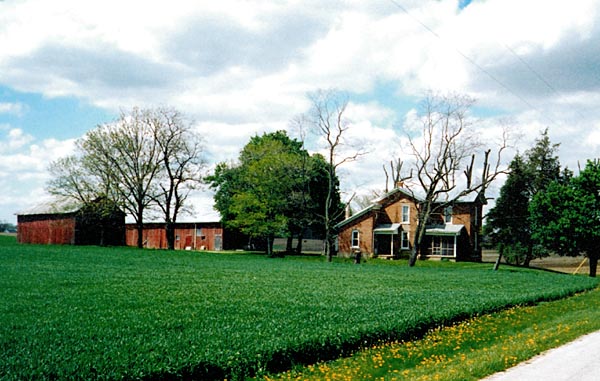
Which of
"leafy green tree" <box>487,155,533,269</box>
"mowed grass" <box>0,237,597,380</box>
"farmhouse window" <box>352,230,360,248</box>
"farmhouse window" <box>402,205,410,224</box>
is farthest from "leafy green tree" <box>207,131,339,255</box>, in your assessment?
"mowed grass" <box>0,237,597,380</box>

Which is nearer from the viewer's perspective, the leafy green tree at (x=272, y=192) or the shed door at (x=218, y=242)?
the leafy green tree at (x=272, y=192)

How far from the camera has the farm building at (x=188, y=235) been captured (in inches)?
3056

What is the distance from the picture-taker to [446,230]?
2427 inches

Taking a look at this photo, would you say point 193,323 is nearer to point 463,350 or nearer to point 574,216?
point 463,350

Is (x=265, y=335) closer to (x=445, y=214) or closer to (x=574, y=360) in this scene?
(x=574, y=360)

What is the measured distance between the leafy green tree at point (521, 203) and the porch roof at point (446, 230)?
12392mm

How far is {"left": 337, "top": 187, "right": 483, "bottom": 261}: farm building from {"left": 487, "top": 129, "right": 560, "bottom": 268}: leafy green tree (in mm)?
8733

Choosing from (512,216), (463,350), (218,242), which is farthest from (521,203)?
(463,350)

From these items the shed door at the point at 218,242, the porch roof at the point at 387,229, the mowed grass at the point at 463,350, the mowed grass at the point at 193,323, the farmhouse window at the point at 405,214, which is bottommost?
the mowed grass at the point at 463,350

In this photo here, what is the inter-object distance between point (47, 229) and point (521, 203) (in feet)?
208

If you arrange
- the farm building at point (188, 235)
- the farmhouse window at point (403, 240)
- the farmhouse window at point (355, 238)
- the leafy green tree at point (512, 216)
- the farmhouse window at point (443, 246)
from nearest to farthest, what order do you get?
1. the farmhouse window at point (443, 246)
2. the farmhouse window at point (403, 240)
3. the farmhouse window at point (355, 238)
4. the leafy green tree at point (512, 216)
5. the farm building at point (188, 235)

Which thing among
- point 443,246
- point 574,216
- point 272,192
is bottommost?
point 443,246

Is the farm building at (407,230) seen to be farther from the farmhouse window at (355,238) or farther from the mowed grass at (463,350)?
the mowed grass at (463,350)

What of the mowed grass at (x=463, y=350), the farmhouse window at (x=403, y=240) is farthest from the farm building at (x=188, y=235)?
the mowed grass at (x=463, y=350)
